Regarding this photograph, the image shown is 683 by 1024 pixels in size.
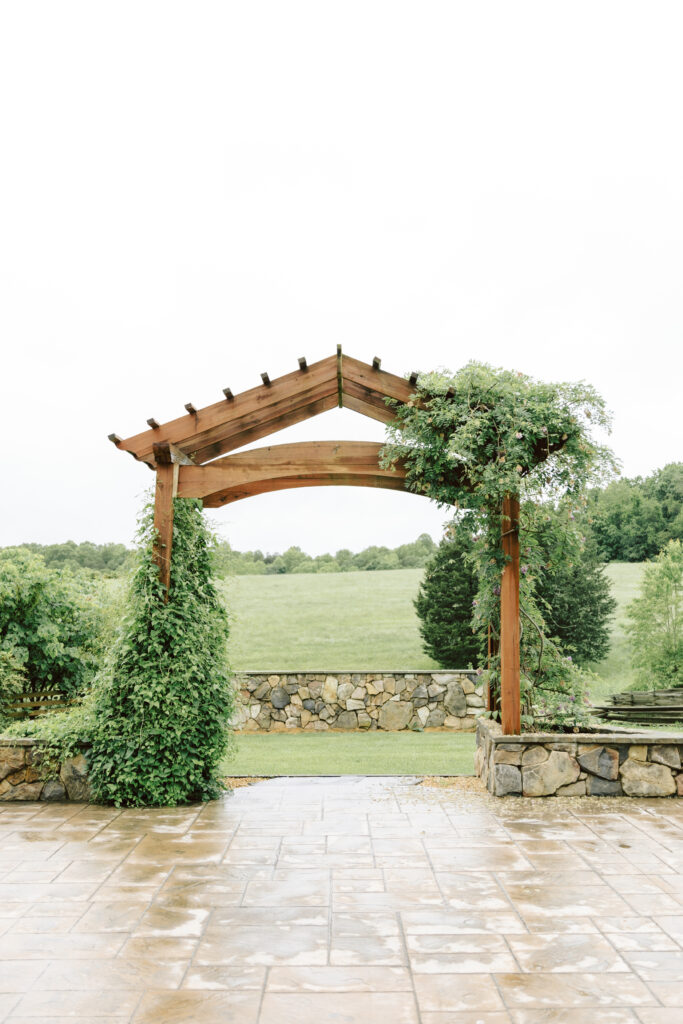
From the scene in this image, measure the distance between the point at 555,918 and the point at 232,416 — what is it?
4591 millimetres

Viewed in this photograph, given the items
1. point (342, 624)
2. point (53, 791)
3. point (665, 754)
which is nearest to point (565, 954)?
point (665, 754)

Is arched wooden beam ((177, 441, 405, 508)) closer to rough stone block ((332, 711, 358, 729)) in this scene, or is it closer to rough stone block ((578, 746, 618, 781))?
rough stone block ((578, 746, 618, 781))

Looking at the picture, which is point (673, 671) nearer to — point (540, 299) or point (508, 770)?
point (540, 299)

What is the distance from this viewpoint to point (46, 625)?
980 cm

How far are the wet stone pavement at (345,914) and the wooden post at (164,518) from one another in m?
2.04

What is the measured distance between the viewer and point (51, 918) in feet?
12.9

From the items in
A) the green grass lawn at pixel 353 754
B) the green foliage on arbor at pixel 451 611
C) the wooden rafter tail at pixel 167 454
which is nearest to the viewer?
Answer: the wooden rafter tail at pixel 167 454

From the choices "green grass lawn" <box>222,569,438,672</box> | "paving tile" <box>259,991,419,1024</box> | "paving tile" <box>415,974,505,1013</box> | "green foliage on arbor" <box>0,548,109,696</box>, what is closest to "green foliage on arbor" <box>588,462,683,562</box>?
"green grass lawn" <box>222,569,438,672</box>

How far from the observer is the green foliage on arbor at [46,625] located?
9633mm

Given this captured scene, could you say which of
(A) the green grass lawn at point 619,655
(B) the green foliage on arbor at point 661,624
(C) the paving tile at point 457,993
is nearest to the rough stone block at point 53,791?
(C) the paving tile at point 457,993

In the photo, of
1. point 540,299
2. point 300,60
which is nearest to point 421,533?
point 540,299

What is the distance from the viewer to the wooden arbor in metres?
6.68

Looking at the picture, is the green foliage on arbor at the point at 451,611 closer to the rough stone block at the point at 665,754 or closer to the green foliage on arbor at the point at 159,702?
the rough stone block at the point at 665,754

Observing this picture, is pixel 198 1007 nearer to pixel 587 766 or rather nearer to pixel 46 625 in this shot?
pixel 587 766
